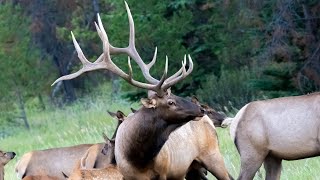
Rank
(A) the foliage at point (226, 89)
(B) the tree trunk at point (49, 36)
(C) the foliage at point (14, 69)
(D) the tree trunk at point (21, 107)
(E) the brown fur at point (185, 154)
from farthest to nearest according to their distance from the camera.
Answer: (B) the tree trunk at point (49, 36)
(D) the tree trunk at point (21, 107)
(C) the foliage at point (14, 69)
(A) the foliage at point (226, 89)
(E) the brown fur at point (185, 154)

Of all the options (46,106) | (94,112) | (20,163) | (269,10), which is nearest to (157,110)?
(20,163)

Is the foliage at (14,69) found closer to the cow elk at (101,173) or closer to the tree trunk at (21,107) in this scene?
the tree trunk at (21,107)

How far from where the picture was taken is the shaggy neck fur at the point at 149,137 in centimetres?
1014

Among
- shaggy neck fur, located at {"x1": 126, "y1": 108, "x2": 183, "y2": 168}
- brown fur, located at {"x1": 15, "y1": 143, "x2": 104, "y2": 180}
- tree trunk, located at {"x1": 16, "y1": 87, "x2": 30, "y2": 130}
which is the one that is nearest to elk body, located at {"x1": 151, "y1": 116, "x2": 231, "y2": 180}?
shaggy neck fur, located at {"x1": 126, "y1": 108, "x2": 183, "y2": 168}

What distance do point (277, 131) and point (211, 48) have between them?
13895 millimetres

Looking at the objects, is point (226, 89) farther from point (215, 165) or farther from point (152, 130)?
point (152, 130)

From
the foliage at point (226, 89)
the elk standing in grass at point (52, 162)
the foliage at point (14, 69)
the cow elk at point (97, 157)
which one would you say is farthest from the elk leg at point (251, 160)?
the foliage at point (14, 69)

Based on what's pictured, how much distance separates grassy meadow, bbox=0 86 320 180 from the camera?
45.7 ft

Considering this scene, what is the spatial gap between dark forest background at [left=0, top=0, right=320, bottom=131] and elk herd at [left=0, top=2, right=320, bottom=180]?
282 inches

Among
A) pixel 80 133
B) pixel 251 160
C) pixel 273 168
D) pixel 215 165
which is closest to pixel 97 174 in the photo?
pixel 215 165

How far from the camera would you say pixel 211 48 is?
82.2ft

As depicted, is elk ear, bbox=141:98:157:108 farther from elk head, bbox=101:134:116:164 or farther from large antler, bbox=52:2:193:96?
elk head, bbox=101:134:116:164

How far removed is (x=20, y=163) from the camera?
14961mm

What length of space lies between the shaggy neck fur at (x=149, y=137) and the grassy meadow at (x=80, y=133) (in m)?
2.68
